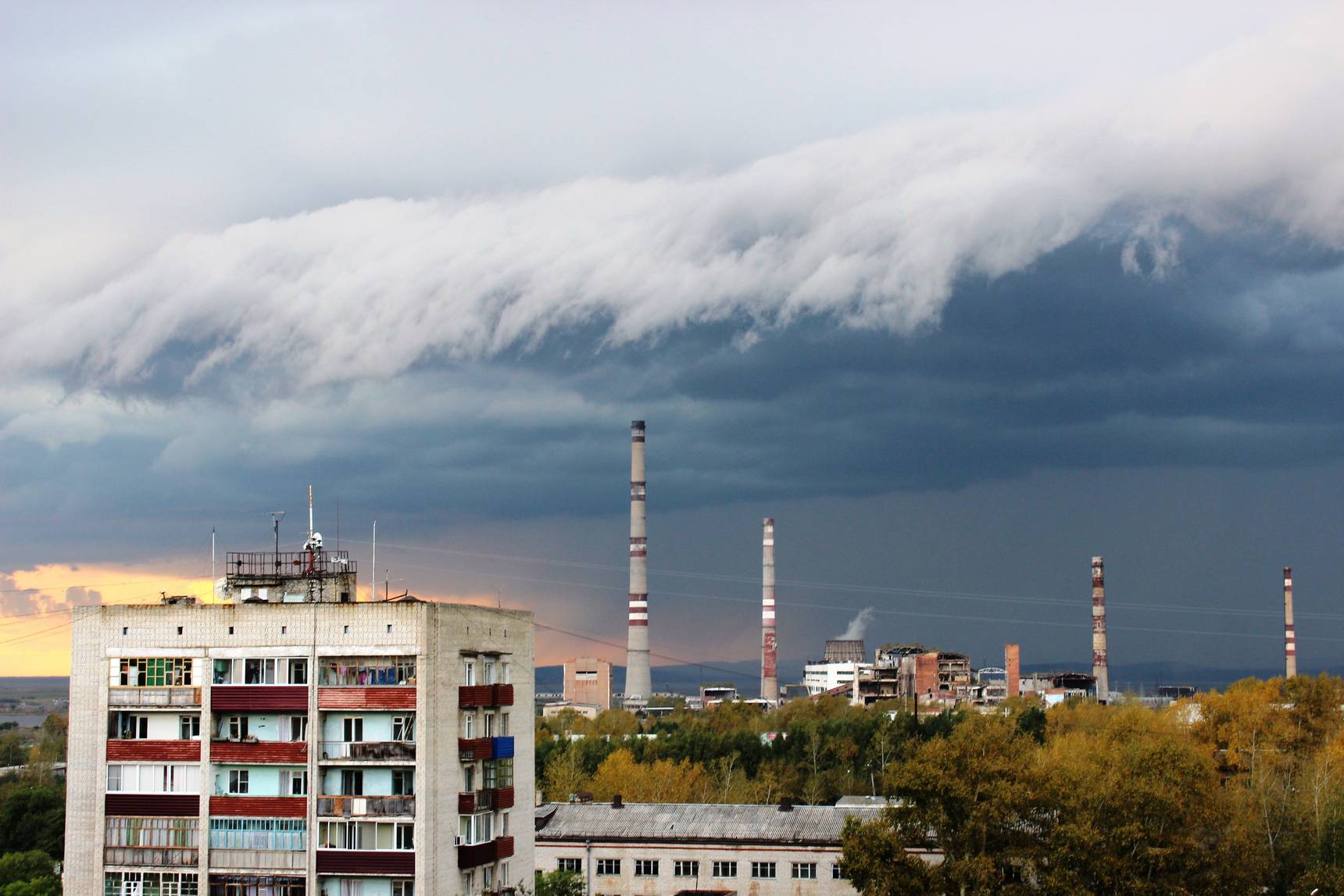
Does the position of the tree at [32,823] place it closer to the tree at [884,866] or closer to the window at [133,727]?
the window at [133,727]

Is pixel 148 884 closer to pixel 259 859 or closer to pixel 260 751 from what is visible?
pixel 259 859

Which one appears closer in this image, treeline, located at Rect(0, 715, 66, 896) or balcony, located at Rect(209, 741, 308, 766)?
balcony, located at Rect(209, 741, 308, 766)

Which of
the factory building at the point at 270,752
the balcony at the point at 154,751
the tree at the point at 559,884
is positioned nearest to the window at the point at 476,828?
the factory building at the point at 270,752

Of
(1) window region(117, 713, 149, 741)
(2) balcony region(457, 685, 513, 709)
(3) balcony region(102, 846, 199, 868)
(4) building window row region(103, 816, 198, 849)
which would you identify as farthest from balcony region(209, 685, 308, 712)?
(2) balcony region(457, 685, 513, 709)

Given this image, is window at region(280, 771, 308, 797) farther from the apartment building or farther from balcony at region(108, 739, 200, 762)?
balcony at region(108, 739, 200, 762)

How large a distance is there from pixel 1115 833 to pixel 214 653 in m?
32.6

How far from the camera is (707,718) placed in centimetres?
17538

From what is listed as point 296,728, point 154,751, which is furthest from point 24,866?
point 296,728

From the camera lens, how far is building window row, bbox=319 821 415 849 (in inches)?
1779

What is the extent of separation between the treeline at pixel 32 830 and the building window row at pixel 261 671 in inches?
1085

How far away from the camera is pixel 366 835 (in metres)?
45.3

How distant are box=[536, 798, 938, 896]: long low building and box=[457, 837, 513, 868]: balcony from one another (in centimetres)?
1908

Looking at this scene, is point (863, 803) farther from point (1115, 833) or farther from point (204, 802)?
point (204, 802)

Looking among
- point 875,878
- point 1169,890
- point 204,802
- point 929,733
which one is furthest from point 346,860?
point 929,733
